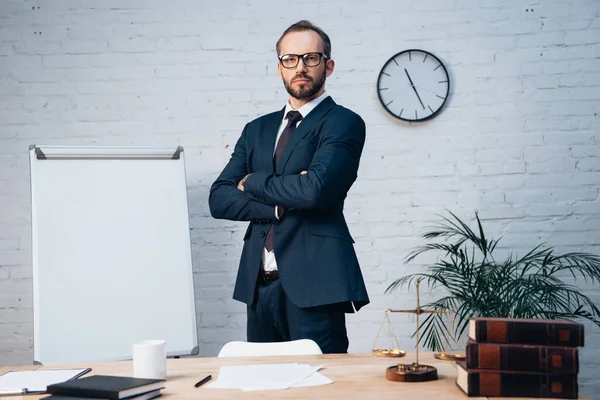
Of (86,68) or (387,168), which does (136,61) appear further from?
(387,168)

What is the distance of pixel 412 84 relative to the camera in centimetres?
349

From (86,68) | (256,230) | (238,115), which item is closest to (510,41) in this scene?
(238,115)

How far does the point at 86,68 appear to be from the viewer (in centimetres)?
351

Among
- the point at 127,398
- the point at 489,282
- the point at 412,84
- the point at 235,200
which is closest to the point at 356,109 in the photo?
the point at 412,84

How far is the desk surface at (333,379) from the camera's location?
119cm

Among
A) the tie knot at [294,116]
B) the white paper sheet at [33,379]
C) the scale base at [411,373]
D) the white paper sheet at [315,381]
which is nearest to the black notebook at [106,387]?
the white paper sheet at [33,379]

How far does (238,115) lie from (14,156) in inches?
50.5

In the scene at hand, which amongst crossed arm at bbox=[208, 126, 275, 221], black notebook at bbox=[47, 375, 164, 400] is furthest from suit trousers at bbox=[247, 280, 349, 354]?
black notebook at bbox=[47, 375, 164, 400]

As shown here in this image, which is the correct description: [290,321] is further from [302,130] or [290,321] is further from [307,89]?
[307,89]

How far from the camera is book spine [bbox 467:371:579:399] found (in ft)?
3.75

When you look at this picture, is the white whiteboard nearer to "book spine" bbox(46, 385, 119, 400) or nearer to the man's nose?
the man's nose

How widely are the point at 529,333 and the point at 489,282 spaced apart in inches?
74.0

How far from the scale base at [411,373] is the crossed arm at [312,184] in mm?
859

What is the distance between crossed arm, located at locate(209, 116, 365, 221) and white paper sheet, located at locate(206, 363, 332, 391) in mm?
753
